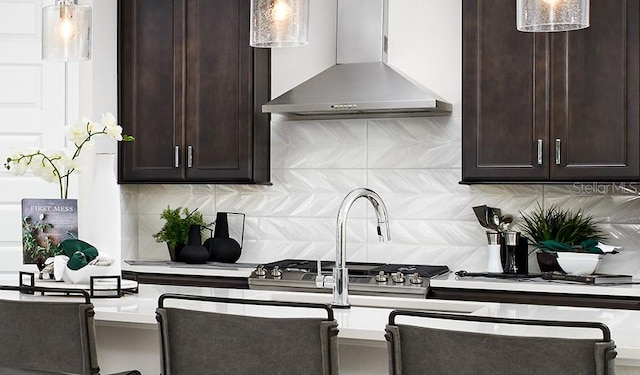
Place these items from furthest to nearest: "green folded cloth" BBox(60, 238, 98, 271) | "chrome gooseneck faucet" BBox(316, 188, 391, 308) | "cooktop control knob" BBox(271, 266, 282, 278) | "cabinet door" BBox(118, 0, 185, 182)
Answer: "cabinet door" BBox(118, 0, 185, 182) < "cooktop control knob" BBox(271, 266, 282, 278) < "green folded cloth" BBox(60, 238, 98, 271) < "chrome gooseneck faucet" BBox(316, 188, 391, 308)

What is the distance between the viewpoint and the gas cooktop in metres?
4.13

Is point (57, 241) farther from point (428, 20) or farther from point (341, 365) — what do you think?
point (428, 20)

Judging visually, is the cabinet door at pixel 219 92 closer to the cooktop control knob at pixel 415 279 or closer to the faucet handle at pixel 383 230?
the cooktop control knob at pixel 415 279

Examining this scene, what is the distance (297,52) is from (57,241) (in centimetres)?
237

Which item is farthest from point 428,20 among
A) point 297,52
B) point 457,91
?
point 297,52

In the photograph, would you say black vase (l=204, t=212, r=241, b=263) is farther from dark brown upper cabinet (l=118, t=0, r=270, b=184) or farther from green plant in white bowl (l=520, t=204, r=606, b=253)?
green plant in white bowl (l=520, t=204, r=606, b=253)

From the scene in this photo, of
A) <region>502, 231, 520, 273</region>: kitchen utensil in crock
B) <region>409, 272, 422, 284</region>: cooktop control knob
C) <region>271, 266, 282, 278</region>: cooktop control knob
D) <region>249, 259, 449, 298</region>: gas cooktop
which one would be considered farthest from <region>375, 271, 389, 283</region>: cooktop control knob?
<region>502, 231, 520, 273</region>: kitchen utensil in crock

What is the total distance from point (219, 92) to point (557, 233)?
2020mm

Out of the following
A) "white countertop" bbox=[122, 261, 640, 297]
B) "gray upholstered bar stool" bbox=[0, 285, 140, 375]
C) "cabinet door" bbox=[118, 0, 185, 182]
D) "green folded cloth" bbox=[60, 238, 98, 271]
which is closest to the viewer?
"gray upholstered bar stool" bbox=[0, 285, 140, 375]

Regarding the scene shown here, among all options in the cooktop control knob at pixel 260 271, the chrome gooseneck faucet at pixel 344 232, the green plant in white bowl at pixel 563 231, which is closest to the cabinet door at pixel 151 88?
the cooktop control knob at pixel 260 271

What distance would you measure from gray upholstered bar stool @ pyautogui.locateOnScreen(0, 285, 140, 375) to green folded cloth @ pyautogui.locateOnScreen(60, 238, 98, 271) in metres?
0.48

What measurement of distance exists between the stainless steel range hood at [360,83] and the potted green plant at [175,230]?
3.00 ft

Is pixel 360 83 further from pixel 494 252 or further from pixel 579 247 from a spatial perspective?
pixel 579 247

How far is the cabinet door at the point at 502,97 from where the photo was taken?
4.21 metres
